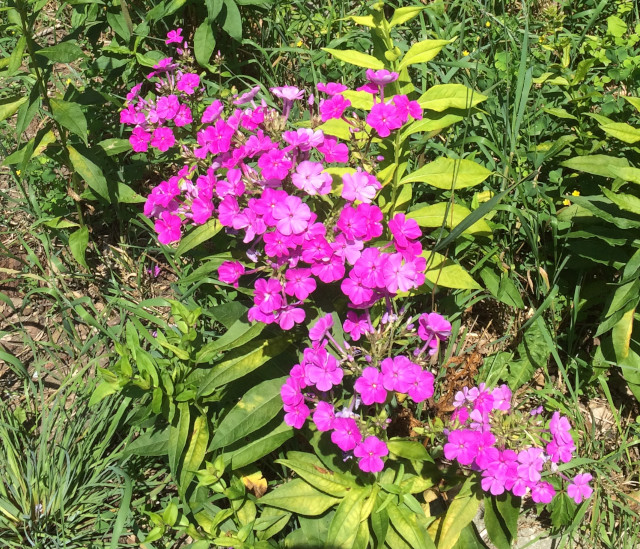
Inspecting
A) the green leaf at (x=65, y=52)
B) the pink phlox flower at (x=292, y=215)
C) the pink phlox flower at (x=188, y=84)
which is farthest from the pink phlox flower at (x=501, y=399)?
the green leaf at (x=65, y=52)

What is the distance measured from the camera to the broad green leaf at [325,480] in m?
2.13

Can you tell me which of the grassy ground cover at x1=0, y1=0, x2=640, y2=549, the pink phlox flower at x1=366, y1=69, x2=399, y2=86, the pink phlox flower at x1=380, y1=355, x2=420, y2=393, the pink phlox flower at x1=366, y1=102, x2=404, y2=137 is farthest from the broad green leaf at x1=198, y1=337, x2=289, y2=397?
the pink phlox flower at x1=366, y1=69, x2=399, y2=86

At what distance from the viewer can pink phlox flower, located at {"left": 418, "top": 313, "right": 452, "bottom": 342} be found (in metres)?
1.97

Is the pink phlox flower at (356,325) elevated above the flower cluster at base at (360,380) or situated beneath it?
elevated above

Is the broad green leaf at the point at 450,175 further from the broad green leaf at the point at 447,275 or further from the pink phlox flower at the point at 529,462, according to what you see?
the pink phlox flower at the point at 529,462

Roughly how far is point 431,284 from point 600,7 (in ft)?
6.20

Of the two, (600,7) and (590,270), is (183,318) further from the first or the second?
(600,7)

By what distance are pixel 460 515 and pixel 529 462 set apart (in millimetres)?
365

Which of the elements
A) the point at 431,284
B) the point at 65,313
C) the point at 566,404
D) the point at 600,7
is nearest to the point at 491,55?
the point at 600,7

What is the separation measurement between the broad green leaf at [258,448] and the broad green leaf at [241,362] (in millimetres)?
→ 244

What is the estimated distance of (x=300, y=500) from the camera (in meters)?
2.15

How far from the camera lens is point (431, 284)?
240 cm

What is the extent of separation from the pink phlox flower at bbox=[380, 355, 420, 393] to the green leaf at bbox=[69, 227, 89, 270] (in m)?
1.77

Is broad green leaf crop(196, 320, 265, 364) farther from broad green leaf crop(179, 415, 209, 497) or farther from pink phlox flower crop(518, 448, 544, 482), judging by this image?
pink phlox flower crop(518, 448, 544, 482)
